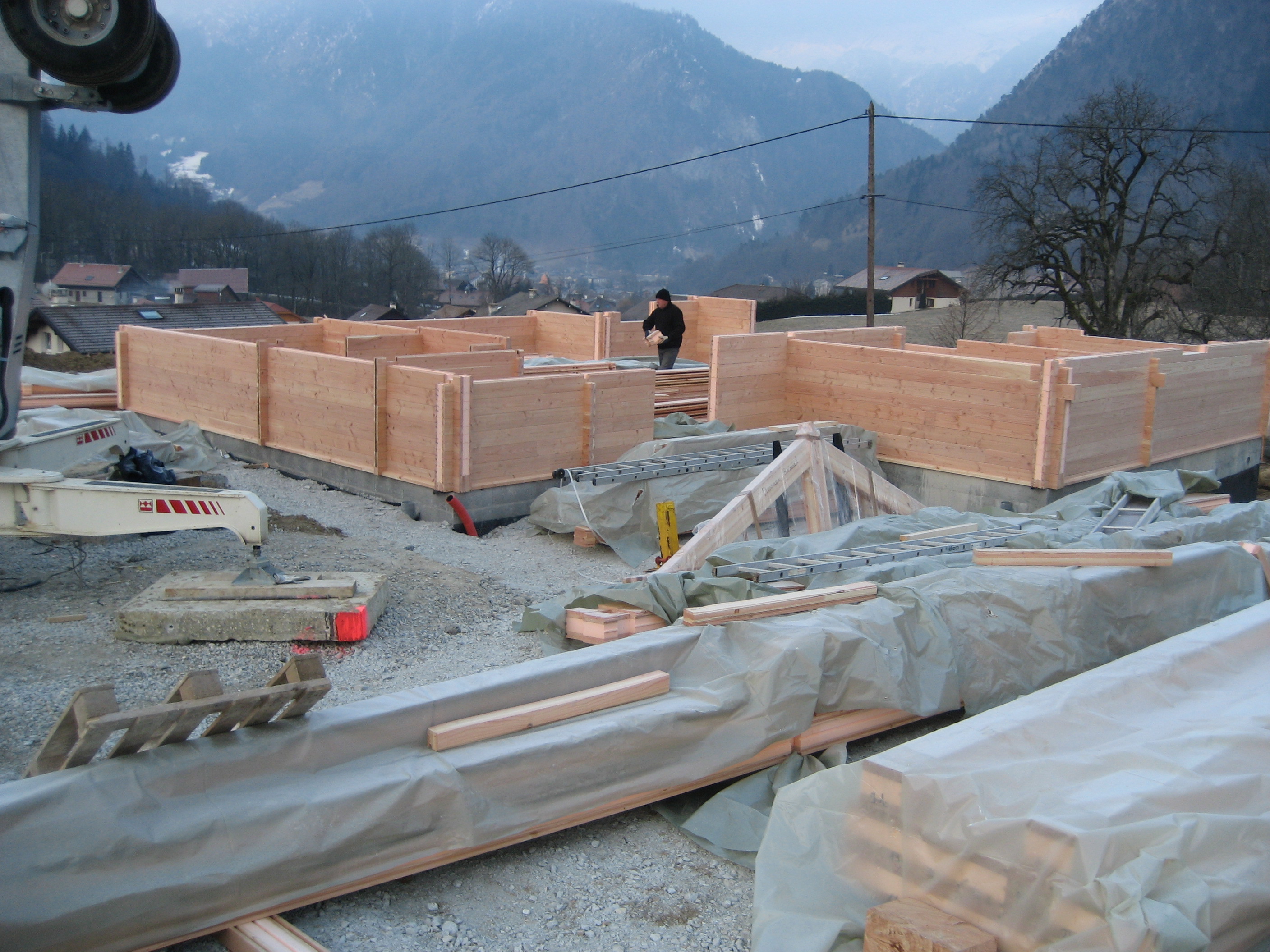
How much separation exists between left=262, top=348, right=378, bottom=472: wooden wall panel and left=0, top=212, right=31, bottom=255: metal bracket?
214 inches

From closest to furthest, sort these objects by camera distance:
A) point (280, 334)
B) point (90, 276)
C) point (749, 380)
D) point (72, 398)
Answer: point (749, 380)
point (72, 398)
point (280, 334)
point (90, 276)

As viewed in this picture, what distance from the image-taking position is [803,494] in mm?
10609

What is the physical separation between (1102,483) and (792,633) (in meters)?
6.54

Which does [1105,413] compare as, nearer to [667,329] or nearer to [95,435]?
[667,329]

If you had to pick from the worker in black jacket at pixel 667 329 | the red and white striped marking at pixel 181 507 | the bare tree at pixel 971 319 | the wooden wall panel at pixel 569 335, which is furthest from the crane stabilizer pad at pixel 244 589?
the bare tree at pixel 971 319

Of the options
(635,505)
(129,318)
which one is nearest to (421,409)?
(635,505)

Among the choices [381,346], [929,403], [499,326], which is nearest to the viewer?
[929,403]

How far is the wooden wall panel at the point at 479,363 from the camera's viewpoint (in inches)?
567

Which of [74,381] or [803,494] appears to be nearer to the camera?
[803,494]

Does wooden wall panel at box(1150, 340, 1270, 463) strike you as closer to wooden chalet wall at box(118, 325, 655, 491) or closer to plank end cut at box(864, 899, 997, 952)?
wooden chalet wall at box(118, 325, 655, 491)

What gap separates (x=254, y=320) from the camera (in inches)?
1372

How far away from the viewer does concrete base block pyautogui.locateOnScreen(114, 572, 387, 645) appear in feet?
24.4

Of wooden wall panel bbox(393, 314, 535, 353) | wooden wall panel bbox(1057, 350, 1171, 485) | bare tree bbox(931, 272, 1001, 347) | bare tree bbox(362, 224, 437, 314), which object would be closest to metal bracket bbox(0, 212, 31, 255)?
wooden wall panel bbox(1057, 350, 1171, 485)

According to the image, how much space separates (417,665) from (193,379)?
1072 cm
